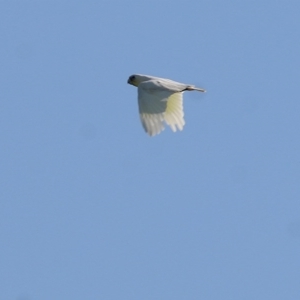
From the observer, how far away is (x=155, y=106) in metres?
67.7

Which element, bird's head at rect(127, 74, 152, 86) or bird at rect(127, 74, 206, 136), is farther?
bird's head at rect(127, 74, 152, 86)

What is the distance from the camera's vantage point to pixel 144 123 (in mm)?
67250

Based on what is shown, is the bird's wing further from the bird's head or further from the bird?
the bird's head

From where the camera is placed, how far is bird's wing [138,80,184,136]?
2650 inches

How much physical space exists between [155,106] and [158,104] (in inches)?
4.8

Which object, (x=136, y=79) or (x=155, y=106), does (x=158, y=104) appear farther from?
(x=136, y=79)

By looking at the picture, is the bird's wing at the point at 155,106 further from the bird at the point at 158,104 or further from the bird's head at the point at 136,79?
the bird's head at the point at 136,79

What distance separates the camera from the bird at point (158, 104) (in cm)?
6738

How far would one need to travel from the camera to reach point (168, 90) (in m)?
67.9

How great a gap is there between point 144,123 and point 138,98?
1056 mm

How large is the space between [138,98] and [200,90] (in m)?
1.79

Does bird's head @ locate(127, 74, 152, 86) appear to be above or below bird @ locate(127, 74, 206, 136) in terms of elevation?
above

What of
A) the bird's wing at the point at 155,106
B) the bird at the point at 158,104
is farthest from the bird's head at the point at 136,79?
the bird's wing at the point at 155,106

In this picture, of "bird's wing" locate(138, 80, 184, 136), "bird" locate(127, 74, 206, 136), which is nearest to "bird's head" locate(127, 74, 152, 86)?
"bird" locate(127, 74, 206, 136)
